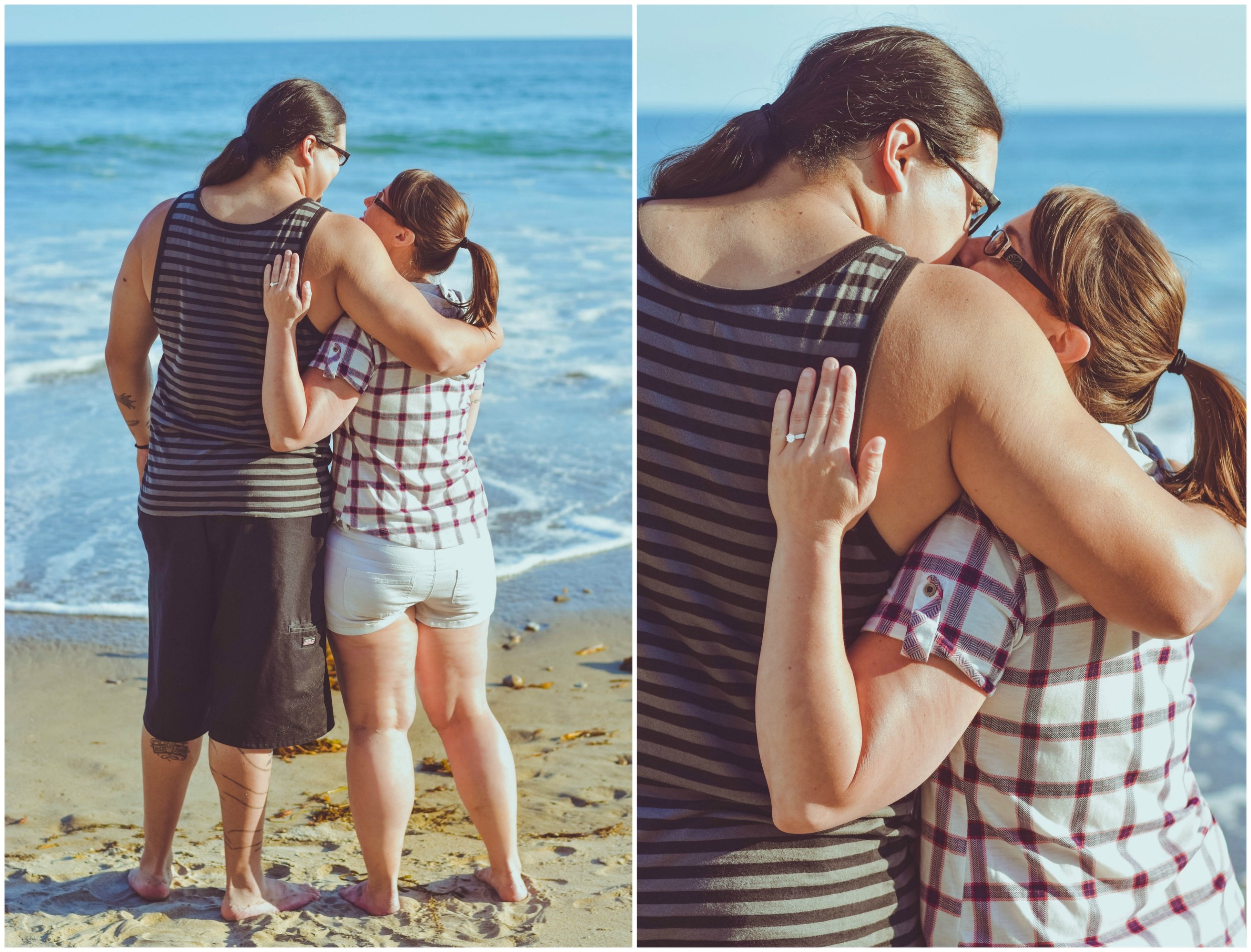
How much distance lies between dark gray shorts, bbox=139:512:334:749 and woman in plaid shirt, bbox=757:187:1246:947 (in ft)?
4.41

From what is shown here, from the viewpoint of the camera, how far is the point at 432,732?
361 centimetres

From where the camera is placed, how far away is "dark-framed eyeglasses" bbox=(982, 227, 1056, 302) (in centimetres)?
146

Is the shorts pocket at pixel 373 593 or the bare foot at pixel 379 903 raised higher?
the shorts pocket at pixel 373 593

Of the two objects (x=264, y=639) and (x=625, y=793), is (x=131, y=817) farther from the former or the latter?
(x=625, y=793)

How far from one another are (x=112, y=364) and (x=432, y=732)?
66.2 inches

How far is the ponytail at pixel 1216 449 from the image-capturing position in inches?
58.1

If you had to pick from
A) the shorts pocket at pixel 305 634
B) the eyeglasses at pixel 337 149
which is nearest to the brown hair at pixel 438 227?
the eyeglasses at pixel 337 149

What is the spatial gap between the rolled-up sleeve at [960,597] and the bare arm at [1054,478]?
39 millimetres

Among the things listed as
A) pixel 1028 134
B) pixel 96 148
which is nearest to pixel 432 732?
pixel 96 148

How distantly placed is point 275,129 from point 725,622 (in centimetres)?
157

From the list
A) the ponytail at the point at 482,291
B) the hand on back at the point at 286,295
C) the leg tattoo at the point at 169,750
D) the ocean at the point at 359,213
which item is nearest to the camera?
the hand on back at the point at 286,295

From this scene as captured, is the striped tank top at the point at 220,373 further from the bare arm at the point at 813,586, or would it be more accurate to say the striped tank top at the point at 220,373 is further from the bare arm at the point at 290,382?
the bare arm at the point at 813,586

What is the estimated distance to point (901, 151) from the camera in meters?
1.41

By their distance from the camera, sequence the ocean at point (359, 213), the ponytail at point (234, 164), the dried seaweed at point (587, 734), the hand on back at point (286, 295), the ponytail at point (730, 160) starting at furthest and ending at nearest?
the ocean at point (359, 213) < the dried seaweed at point (587, 734) < the ponytail at point (234, 164) < the hand on back at point (286, 295) < the ponytail at point (730, 160)
